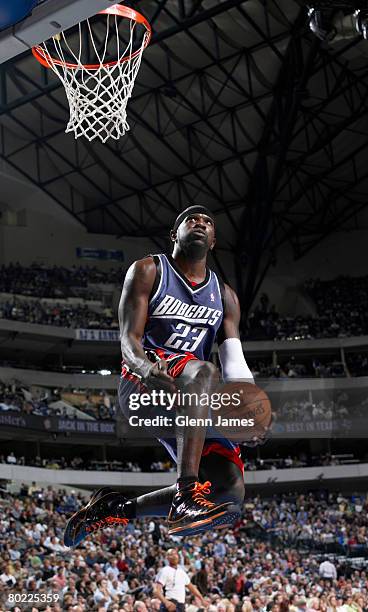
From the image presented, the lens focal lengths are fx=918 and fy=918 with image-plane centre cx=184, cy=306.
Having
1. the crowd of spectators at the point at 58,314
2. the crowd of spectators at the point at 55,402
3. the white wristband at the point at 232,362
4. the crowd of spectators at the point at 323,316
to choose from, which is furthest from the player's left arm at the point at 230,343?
the crowd of spectators at the point at 323,316

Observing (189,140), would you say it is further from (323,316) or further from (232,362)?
(232,362)

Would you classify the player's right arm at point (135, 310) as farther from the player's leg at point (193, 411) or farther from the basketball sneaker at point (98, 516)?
the basketball sneaker at point (98, 516)

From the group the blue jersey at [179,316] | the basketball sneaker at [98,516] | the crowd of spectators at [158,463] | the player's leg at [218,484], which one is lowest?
the crowd of spectators at [158,463]

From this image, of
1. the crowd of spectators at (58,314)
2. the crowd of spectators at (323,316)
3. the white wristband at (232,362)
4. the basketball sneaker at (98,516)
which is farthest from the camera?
the crowd of spectators at (323,316)

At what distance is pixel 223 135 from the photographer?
39000mm

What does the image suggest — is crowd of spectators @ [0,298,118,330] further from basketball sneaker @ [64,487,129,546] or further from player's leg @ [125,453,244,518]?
player's leg @ [125,453,244,518]

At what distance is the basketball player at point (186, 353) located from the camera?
4902 mm

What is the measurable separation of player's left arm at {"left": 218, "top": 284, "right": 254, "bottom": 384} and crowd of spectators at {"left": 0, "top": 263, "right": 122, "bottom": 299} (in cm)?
3599

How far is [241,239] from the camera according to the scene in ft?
147

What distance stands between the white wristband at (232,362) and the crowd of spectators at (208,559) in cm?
680

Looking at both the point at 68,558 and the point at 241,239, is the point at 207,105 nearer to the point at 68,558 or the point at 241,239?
the point at 241,239

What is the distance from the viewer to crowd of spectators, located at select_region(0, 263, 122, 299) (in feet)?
136

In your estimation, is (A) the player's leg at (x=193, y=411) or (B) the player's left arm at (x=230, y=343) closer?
(A) the player's leg at (x=193, y=411)

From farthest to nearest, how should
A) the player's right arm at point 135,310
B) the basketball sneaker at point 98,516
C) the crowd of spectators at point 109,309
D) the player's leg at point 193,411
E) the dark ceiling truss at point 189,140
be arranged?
the crowd of spectators at point 109,309 < the dark ceiling truss at point 189,140 < the basketball sneaker at point 98,516 < the player's right arm at point 135,310 < the player's leg at point 193,411
